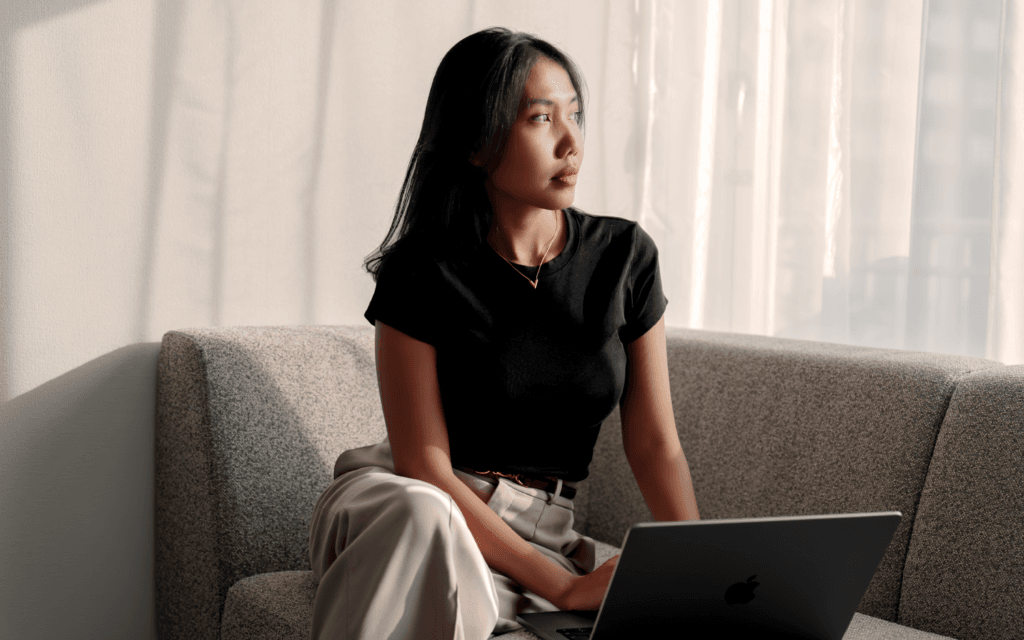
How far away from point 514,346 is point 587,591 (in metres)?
0.34

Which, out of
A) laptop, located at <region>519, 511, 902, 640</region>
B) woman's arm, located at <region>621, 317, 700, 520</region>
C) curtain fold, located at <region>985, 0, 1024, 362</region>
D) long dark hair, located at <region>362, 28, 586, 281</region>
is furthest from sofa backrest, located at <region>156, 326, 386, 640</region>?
curtain fold, located at <region>985, 0, 1024, 362</region>

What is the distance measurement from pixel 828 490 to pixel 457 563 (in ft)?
2.28

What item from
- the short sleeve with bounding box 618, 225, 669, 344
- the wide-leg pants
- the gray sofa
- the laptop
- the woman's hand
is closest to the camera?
the laptop

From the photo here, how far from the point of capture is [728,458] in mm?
1536

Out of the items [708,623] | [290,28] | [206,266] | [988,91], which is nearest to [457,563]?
[708,623]

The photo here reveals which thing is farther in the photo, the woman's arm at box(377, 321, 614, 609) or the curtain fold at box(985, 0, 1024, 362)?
the curtain fold at box(985, 0, 1024, 362)

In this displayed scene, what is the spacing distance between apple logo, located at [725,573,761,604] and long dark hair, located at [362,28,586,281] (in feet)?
2.00

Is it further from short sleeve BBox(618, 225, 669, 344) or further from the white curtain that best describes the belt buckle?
the white curtain

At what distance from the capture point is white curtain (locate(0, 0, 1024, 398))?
147 cm

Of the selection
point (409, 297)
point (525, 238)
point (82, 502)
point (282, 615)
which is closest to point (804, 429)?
point (525, 238)

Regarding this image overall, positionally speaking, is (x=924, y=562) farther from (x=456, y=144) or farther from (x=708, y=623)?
(x=456, y=144)

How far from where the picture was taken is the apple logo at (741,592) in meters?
0.87

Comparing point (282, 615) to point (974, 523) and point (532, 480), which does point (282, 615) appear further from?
point (974, 523)

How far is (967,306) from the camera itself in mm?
1654
